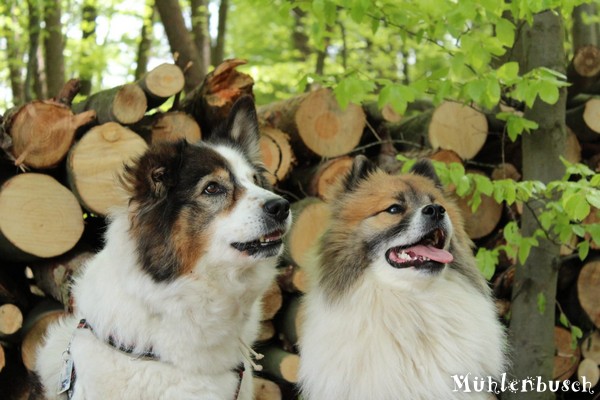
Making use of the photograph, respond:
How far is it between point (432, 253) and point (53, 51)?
830 cm

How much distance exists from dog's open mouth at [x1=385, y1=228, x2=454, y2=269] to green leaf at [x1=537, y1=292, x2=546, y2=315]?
1.67m

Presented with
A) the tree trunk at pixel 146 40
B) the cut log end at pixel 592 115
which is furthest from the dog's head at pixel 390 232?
the tree trunk at pixel 146 40

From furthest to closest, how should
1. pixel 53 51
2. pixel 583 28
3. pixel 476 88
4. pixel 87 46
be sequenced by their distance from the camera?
pixel 87 46 < pixel 53 51 < pixel 583 28 < pixel 476 88

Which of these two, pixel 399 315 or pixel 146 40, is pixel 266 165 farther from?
pixel 146 40

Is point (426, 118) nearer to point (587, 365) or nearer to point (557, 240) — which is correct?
point (557, 240)

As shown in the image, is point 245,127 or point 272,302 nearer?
point 245,127

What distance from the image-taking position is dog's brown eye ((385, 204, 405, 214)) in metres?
3.15

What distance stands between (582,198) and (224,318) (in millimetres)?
1906

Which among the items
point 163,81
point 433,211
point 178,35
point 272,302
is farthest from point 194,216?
point 178,35

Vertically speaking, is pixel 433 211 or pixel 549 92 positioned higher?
pixel 549 92

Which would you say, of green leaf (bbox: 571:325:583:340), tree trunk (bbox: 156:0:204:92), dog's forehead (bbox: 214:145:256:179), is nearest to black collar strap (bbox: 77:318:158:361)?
dog's forehead (bbox: 214:145:256:179)

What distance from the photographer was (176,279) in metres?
2.87

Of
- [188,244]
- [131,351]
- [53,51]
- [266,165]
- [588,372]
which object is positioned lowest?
[53,51]

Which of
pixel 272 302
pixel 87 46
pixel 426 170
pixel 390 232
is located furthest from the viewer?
pixel 87 46
